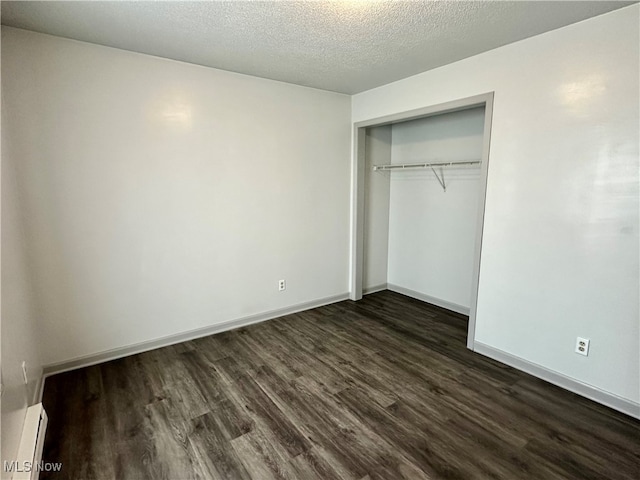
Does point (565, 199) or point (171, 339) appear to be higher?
point (565, 199)

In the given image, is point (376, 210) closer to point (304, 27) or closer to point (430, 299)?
point (430, 299)

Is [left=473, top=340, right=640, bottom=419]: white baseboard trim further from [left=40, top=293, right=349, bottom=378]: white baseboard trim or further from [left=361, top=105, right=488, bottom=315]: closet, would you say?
[left=40, top=293, right=349, bottom=378]: white baseboard trim

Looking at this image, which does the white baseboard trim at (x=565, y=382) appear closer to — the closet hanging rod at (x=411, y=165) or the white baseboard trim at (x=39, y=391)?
the closet hanging rod at (x=411, y=165)

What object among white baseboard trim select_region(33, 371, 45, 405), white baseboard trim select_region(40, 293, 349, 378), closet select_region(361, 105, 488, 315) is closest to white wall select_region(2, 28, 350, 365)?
white baseboard trim select_region(40, 293, 349, 378)

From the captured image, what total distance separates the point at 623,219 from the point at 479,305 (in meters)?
1.25

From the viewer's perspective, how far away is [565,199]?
240 centimetres

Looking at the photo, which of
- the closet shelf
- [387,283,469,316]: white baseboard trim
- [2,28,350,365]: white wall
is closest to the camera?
[2,28,350,365]: white wall

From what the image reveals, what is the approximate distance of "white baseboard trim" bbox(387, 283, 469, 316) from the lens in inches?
155

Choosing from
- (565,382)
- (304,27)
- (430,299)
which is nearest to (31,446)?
(304,27)

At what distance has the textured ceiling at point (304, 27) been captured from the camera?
79.9 inches

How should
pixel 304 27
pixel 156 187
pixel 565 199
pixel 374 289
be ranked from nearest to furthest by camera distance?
pixel 304 27 → pixel 565 199 → pixel 156 187 → pixel 374 289

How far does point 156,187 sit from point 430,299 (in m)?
3.45

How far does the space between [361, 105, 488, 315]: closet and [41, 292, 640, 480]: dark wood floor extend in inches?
46.4

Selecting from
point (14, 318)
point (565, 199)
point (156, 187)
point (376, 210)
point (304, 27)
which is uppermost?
point (304, 27)
